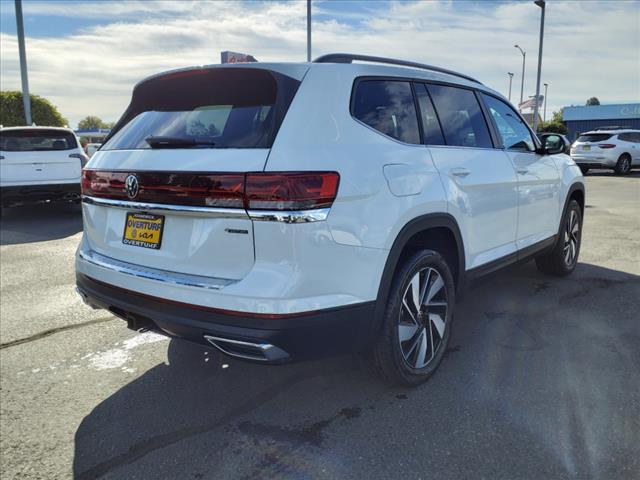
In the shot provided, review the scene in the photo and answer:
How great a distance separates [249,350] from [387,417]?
924 millimetres

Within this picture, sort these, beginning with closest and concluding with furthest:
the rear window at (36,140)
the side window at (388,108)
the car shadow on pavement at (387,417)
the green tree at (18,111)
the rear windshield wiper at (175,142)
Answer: the car shadow on pavement at (387,417), the rear windshield wiper at (175,142), the side window at (388,108), the rear window at (36,140), the green tree at (18,111)

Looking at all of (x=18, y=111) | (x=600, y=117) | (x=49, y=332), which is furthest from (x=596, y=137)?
(x=600, y=117)

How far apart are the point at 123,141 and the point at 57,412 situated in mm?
1557

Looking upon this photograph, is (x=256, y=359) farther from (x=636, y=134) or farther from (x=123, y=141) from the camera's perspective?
(x=636, y=134)

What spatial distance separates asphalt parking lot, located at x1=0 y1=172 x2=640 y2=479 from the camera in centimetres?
254

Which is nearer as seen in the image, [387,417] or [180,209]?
[180,209]

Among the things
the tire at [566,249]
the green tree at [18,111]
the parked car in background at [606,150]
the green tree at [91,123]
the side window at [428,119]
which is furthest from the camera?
the green tree at [91,123]

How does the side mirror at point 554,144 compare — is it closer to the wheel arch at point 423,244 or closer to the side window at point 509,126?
the side window at point 509,126

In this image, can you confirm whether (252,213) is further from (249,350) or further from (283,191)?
→ (249,350)

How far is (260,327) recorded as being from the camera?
94.7 inches

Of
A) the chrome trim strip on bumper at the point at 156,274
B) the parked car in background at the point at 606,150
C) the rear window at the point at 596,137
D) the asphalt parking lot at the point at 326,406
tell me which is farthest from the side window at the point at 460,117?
the rear window at the point at 596,137

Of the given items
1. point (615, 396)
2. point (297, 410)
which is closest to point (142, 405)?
point (297, 410)

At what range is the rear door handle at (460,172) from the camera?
3.38m

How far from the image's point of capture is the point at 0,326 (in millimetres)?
4398
